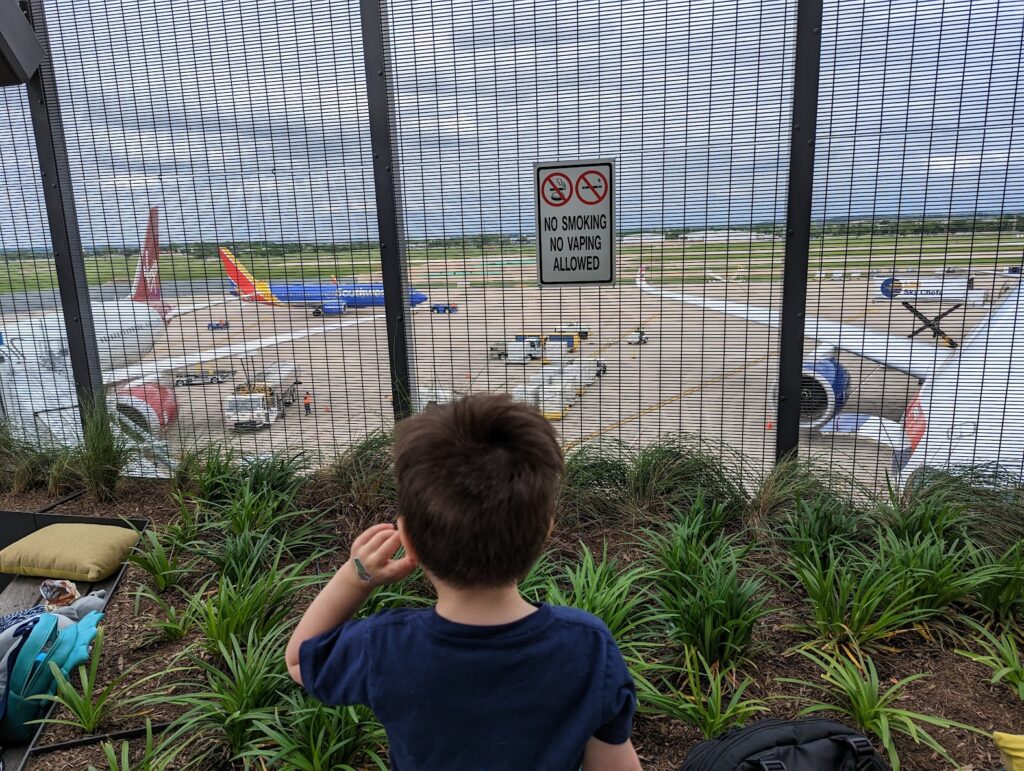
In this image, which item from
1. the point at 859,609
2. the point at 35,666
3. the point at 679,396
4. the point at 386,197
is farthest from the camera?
the point at 679,396

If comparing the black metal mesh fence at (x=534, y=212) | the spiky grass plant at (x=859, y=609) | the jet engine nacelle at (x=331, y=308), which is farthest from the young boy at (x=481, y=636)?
the jet engine nacelle at (x=331, y=308)

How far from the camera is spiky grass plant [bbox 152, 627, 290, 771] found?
79.9 inches

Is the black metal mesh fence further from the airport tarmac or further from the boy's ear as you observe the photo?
the boy's ear

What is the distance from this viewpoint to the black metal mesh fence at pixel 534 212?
3.50 m

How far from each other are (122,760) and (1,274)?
14.4 feet

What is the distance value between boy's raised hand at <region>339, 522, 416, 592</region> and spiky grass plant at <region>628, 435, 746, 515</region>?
2.44 metres

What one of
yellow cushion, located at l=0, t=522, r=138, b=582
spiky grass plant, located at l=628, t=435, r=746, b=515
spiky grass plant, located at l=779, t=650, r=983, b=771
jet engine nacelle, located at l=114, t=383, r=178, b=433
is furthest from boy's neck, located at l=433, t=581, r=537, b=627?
jet engine nacelle, located at l=114, t=383, r=178, b=433

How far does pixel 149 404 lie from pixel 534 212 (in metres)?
3.09

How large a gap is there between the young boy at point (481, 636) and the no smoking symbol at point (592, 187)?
2.64m

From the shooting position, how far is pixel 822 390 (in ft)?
12.7

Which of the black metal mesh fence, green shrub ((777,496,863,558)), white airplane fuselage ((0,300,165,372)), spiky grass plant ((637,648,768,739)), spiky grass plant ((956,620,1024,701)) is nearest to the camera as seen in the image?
spiky grass plant ((637,648,768,739))

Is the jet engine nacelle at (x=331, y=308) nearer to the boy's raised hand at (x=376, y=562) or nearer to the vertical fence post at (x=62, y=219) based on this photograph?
the vertical fence post at (x=62, y=219)

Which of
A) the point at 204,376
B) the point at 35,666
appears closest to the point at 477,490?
the point at 35,666

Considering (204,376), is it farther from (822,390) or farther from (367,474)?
(822,390)
